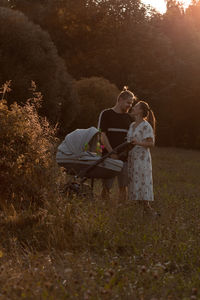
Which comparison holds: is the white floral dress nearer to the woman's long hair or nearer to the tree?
the woman's long hair

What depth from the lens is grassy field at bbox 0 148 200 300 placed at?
3781mm

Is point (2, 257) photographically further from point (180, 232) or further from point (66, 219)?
point (180, 232)

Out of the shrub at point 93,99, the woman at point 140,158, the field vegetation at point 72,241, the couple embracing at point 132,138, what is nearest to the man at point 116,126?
the couple embracing at point 132,138

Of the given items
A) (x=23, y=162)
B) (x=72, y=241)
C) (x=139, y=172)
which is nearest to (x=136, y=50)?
(x=139, y=172)

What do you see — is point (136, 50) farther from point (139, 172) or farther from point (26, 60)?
point (139, 172)

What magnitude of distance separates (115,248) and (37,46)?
18728 millimetres

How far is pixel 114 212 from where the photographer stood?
627 centimetres

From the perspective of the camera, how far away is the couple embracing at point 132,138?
7.88 meters

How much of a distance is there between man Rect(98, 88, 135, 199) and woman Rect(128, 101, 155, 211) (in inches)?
4.2

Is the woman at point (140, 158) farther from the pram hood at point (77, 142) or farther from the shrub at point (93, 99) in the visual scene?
the shrub at point (93, 99)

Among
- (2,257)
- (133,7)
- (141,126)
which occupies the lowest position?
(2,257)

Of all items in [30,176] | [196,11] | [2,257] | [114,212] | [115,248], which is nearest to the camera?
[2,257]

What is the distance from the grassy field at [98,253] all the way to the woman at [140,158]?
3.01 ft

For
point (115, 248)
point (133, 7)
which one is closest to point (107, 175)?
point (115, 248)
